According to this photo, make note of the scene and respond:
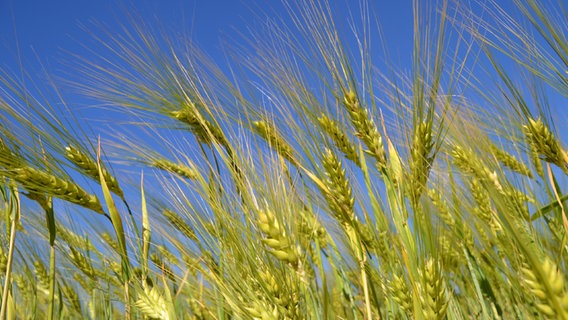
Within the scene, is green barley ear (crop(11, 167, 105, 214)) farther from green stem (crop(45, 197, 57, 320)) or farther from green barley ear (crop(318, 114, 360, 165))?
green barley ear (crop(318, 114, 360, 165))

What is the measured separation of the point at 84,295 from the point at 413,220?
5.23ft

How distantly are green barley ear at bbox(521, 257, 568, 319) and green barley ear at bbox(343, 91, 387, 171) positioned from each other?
1.86 feet

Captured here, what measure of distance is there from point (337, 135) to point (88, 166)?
70 cm

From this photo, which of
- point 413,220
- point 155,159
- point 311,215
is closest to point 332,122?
point 311,215

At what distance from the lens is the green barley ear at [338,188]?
1250mm

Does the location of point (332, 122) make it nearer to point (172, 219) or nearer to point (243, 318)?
point (243, 318)

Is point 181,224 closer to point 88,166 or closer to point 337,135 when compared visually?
point 88,166

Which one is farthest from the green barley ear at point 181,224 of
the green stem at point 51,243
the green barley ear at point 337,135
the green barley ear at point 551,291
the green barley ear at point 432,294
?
the green barley ear at point 551,291

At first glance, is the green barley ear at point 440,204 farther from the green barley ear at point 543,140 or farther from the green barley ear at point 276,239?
the green barley ear at point 276,239

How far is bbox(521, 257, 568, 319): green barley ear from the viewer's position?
67cm

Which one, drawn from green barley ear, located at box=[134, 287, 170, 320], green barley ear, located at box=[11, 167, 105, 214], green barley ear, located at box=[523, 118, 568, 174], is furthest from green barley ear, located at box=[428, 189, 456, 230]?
green barley ear, located at box=[11, 167, 105, 214]

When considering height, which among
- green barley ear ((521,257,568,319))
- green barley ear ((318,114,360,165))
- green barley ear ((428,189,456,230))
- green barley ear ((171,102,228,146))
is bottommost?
green barley ear ((521,257,568,319))

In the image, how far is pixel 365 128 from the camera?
136 centimetres

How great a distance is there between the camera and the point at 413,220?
42.6 inches
